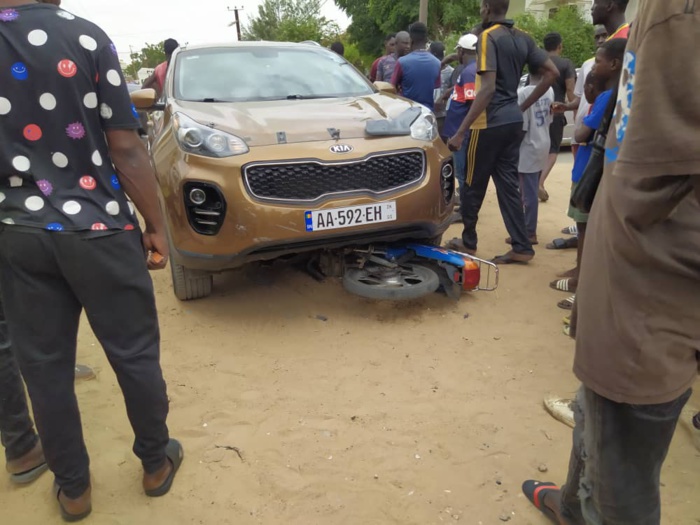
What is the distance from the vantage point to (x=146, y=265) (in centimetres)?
201

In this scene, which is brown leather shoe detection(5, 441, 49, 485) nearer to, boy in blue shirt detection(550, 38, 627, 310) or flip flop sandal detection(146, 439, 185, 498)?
flip flop sandal detection(146, 439, 185, 498)

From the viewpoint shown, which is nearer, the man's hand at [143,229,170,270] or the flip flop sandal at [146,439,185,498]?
the man's hand at [143,229,170,270]

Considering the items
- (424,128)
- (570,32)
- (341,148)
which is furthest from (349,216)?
(570,32)

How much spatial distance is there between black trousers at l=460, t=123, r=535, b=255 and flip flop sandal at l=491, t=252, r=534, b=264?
4cm

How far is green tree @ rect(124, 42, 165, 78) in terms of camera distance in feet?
207

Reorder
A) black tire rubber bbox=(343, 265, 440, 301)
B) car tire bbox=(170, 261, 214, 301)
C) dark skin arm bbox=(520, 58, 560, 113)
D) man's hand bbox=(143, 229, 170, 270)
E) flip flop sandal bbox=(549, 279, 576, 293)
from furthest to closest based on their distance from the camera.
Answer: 1. dark skin arm bbox=(520, 58, 560, 113)
2. flip flop sandal bbox=(549, 279, 576, 293)
3. car tire bbox=(170, 261, 214, 301)
4. black tire rubber bbox=(343, 265, 440, 301)
5. man's hand bbox=(143, 229, 170, 270)

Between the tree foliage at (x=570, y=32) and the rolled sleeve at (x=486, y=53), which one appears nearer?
the rolled sleeve at (x=486, y=53)

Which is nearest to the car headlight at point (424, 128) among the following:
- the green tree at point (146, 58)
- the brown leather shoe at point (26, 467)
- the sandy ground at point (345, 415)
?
the sandy ground at point (345, 415)

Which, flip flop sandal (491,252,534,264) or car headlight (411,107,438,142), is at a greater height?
car headlight (411,107,438,142)

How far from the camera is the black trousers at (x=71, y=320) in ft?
5.82

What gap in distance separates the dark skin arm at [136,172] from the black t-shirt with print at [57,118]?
0.10 feet

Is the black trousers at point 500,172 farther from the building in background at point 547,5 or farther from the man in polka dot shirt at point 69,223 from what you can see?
the building in background at point 547,5

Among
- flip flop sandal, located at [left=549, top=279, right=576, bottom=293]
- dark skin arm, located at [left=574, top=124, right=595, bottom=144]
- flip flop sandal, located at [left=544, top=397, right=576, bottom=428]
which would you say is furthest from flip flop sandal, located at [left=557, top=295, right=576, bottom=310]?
flip flop sandal, located at [left=544, top=397, right=576, bottom=428]

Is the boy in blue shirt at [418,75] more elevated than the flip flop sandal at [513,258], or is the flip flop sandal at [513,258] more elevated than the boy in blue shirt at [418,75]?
the boy in blue shirt at [418,75]
